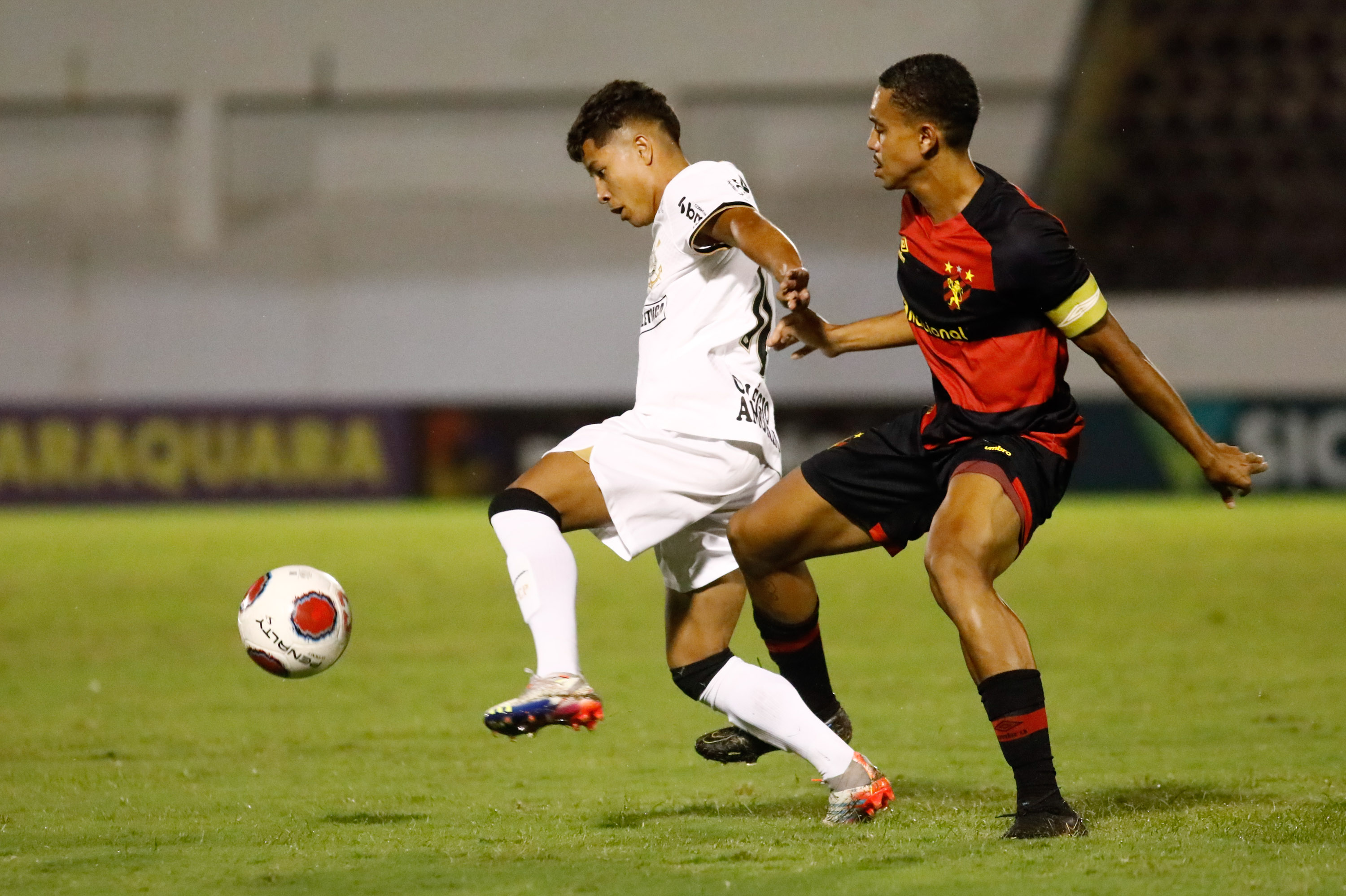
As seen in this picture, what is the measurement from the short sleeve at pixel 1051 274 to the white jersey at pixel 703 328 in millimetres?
663

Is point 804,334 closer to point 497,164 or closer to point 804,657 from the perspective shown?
point 804,657

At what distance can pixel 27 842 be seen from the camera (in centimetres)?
400

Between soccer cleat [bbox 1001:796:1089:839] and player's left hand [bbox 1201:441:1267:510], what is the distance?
814 mm

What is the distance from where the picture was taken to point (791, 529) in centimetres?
426

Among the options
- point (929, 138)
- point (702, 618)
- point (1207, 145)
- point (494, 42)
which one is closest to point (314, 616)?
point (702, 618)

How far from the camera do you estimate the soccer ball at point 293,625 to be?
4.46m

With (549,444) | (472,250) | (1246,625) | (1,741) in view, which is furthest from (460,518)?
(1,741)

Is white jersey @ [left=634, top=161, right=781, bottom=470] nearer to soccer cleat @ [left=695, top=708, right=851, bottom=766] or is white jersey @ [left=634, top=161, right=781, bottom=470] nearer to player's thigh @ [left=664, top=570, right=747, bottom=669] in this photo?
player's thigh @ [left=664, top=570, right=747, bottom=669]

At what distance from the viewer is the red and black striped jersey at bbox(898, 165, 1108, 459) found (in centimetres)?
396

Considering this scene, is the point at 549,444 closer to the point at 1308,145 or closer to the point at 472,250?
the point at 472,250

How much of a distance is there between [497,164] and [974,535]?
880 inches

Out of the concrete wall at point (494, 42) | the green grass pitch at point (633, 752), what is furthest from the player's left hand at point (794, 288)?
the concrete wall at point (494, 42)

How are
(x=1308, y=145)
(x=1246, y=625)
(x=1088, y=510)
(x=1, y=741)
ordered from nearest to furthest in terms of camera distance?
(x=1, y=741)
(x=1246, y=625)
(x=1088, y=510)
(x=1308, y=145)

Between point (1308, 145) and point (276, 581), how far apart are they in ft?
76.1
